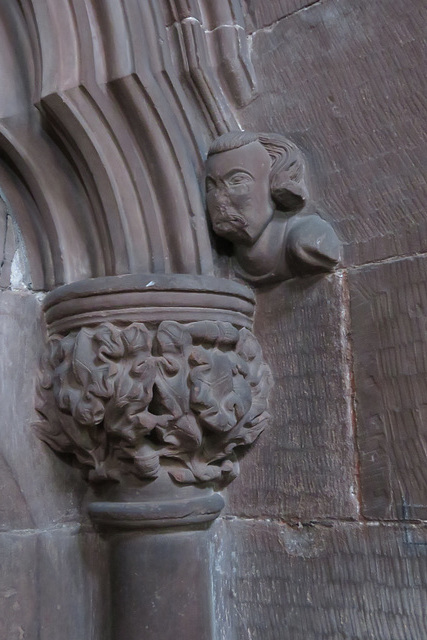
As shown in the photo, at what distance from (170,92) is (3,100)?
0.33m

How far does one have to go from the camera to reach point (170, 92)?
4.57 feet

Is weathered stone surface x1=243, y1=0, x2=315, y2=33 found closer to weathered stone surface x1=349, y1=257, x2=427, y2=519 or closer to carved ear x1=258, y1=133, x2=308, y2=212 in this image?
carved ear x1=258, y1=133, x2=308, y2=212

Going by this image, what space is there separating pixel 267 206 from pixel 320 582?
28.3 inches

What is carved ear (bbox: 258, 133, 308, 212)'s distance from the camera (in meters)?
1.37

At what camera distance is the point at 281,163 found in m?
1.38

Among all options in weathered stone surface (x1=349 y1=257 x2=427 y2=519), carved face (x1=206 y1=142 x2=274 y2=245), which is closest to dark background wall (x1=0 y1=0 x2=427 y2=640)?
weathered stone surface (x1=349 y1=257 x2=427 y2=519)

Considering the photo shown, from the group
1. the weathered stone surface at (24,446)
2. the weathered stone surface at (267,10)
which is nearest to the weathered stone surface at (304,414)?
the weathered stone surface at (24,446)

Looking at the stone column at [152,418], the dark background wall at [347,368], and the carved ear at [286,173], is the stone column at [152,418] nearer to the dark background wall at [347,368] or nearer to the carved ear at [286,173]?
the dark background wall at [347,368]

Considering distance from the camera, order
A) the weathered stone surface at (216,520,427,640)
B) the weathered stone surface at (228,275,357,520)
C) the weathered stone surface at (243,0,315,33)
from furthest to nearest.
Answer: the weathered stone surface at (243,0,315,33)
the weathered stone surface at (228,275,357,520)
the weathered stone surface at (216,520,427,640)

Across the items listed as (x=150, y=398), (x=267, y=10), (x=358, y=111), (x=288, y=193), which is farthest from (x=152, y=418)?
(x=267, y=10)

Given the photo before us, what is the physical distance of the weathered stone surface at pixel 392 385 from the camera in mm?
1222

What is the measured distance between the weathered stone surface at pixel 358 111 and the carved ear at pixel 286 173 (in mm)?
30

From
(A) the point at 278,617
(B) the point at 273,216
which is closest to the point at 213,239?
(B) the point at 273,216

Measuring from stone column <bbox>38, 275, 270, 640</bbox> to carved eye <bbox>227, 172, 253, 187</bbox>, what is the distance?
0.65 feet
